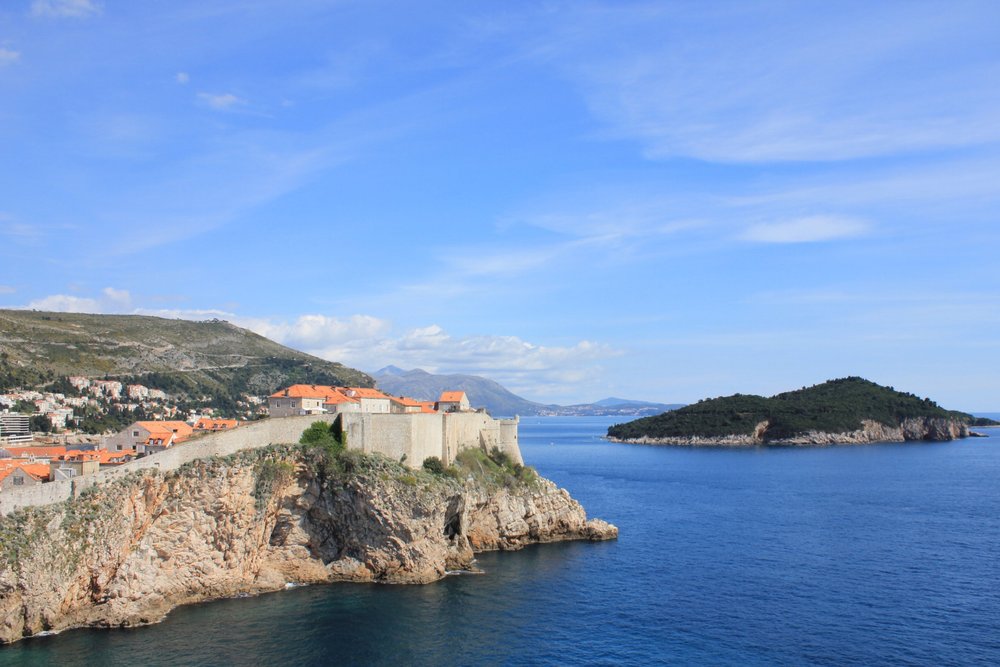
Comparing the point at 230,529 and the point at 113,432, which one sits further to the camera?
the point at 113,432

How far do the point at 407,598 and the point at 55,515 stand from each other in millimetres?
18474

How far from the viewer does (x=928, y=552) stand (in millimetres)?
53000

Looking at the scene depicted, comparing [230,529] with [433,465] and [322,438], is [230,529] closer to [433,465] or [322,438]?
[322,438]

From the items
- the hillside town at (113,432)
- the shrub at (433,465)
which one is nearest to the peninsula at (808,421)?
the hillside town at (113,432)

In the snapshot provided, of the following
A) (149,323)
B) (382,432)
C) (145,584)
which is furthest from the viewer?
(149,323)

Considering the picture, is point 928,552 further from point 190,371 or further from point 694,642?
point 190,371

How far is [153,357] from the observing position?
138750mm

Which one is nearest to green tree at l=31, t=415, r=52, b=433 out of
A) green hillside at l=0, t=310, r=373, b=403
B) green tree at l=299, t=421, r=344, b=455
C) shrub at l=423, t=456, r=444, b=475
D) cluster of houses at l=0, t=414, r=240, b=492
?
cluster of houses at l=0, t=414, r=240, b=492

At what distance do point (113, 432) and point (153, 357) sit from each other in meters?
63.9

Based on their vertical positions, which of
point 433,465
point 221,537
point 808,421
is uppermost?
point 808,421

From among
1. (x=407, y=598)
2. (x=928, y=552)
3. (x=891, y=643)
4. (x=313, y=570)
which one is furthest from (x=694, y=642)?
(x=928, y=552)

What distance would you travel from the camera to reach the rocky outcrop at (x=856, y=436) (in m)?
157

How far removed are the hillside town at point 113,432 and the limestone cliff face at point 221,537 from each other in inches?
124

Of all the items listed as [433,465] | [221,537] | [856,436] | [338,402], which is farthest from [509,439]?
[856,436]
